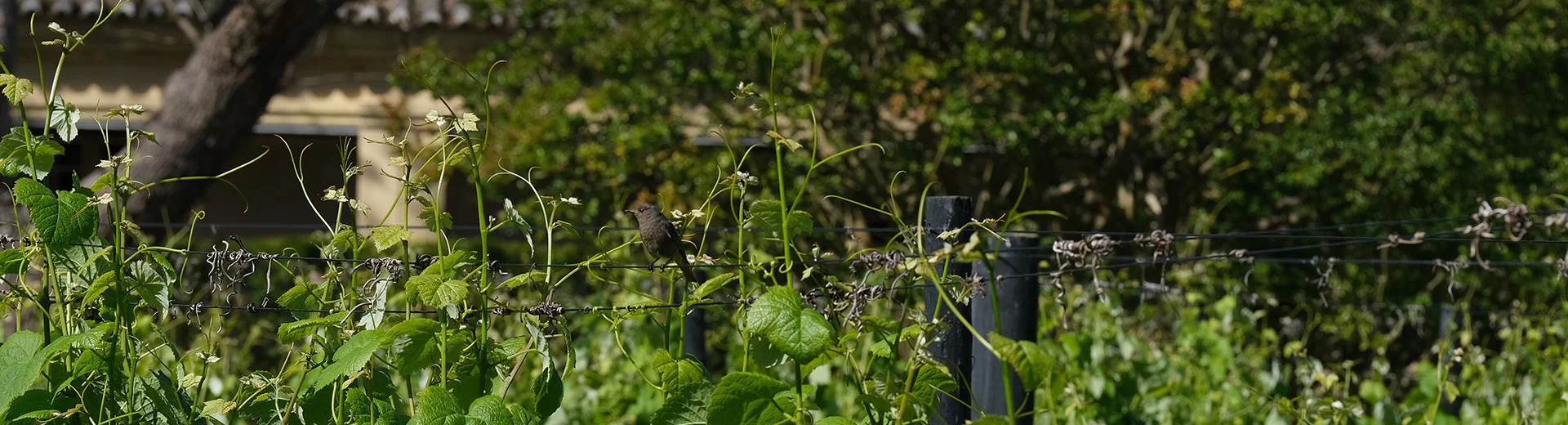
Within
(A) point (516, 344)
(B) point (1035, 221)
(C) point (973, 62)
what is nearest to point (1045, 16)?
(C) point (973, 62)

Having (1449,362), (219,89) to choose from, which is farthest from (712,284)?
(219,89)

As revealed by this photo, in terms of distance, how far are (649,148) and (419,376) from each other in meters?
2.82

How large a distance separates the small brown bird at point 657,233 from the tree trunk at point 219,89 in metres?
2.88

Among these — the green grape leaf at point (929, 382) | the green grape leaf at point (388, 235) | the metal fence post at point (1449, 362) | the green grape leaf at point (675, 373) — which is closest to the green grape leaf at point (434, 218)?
the green grape leaf at point (388, 235)

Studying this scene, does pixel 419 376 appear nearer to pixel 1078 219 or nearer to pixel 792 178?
pixel 792 178

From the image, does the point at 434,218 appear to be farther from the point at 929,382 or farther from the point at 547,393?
the point at 929,382

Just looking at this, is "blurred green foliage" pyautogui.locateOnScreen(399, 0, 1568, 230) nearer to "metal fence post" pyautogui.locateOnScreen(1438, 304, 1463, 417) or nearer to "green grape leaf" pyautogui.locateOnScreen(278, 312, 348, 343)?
"metal fence post" pyautogui.locateOnScreen(1438, 304, 1463, 417)

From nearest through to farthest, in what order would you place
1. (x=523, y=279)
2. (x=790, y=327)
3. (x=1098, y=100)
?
(x=790, y=327)
(x=523, y=279)
(x=1098, y=100)

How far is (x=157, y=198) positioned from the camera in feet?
14.2

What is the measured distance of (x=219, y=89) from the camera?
4422mm

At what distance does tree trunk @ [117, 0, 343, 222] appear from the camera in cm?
437

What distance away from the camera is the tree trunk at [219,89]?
4.37 metres

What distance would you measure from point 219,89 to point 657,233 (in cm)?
306

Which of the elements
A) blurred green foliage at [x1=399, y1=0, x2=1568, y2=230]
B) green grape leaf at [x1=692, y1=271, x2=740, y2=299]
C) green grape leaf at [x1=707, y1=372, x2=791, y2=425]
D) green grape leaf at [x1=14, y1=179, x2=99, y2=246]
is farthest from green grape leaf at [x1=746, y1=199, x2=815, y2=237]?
blurred green foliage at [x1=399, y1=0, x2=1568, y2=230]
